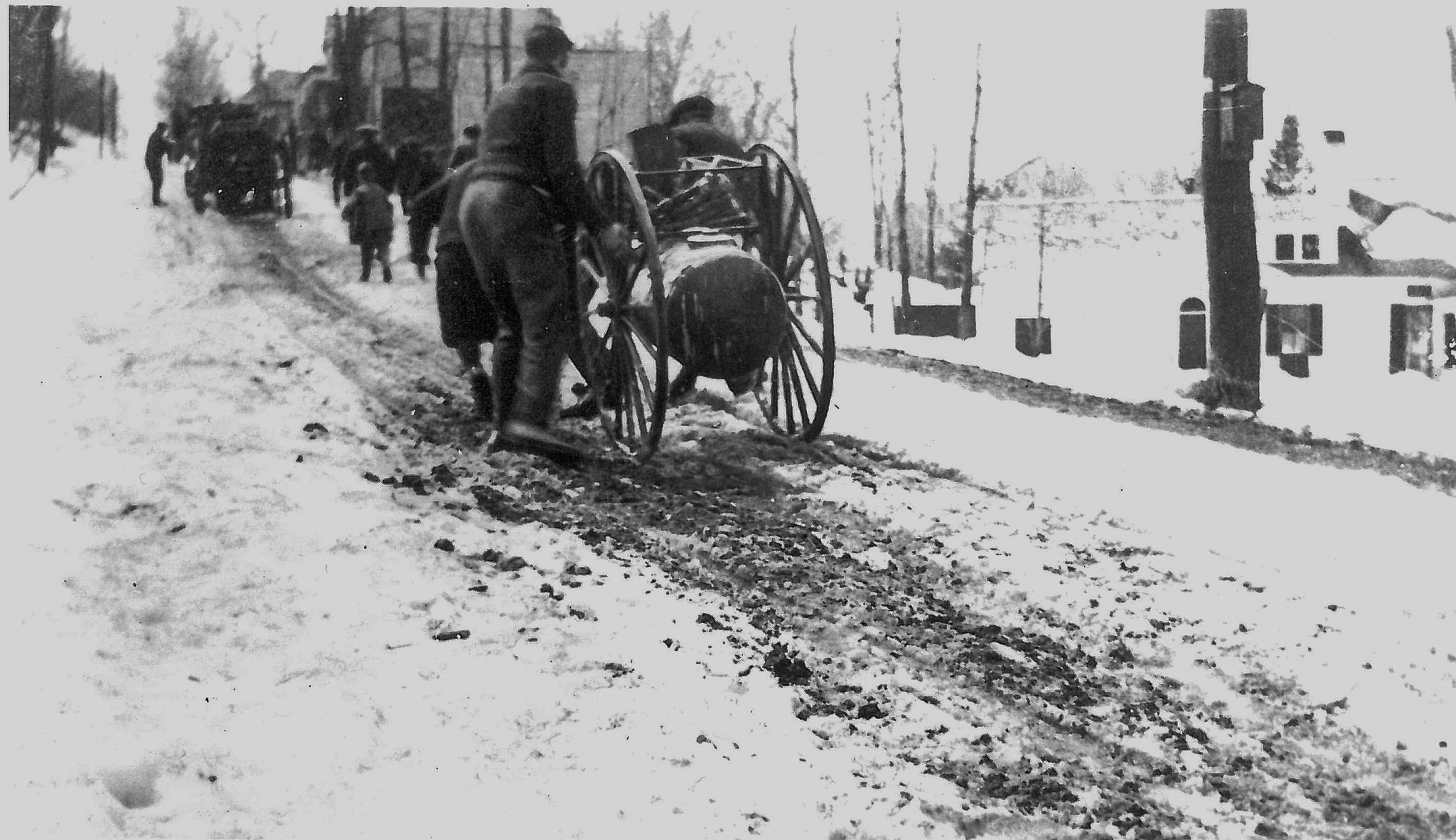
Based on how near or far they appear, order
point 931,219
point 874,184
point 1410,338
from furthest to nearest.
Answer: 1. point 931,219
2. point 874,184
3. point 1410,338

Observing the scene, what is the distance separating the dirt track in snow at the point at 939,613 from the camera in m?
3.36

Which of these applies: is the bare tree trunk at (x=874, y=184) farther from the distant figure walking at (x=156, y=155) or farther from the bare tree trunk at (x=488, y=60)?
the distant figure walking at (x=156, y=155)

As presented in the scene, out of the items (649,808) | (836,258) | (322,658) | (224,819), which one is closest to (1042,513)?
(836,258)

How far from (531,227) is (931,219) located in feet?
6.70

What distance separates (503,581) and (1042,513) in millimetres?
1948

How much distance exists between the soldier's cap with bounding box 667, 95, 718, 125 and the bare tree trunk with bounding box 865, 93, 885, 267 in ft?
2.15

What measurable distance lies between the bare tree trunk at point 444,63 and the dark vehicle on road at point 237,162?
0.55 metres

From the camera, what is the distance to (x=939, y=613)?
3984mm

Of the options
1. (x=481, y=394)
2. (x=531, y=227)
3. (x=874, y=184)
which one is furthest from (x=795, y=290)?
(x=481, y=394)

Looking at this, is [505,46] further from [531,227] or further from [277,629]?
[277,629]

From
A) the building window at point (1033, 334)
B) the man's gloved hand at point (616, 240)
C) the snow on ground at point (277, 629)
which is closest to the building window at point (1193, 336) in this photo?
the building window at point (1033, 334)

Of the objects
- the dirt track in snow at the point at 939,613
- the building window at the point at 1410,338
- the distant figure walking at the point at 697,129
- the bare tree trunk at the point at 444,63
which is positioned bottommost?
the dirt track in snow at the point at 939,613

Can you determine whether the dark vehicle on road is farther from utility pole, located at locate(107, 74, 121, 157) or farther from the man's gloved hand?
the man's gloved hand

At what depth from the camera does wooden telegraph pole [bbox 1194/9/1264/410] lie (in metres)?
5.48
